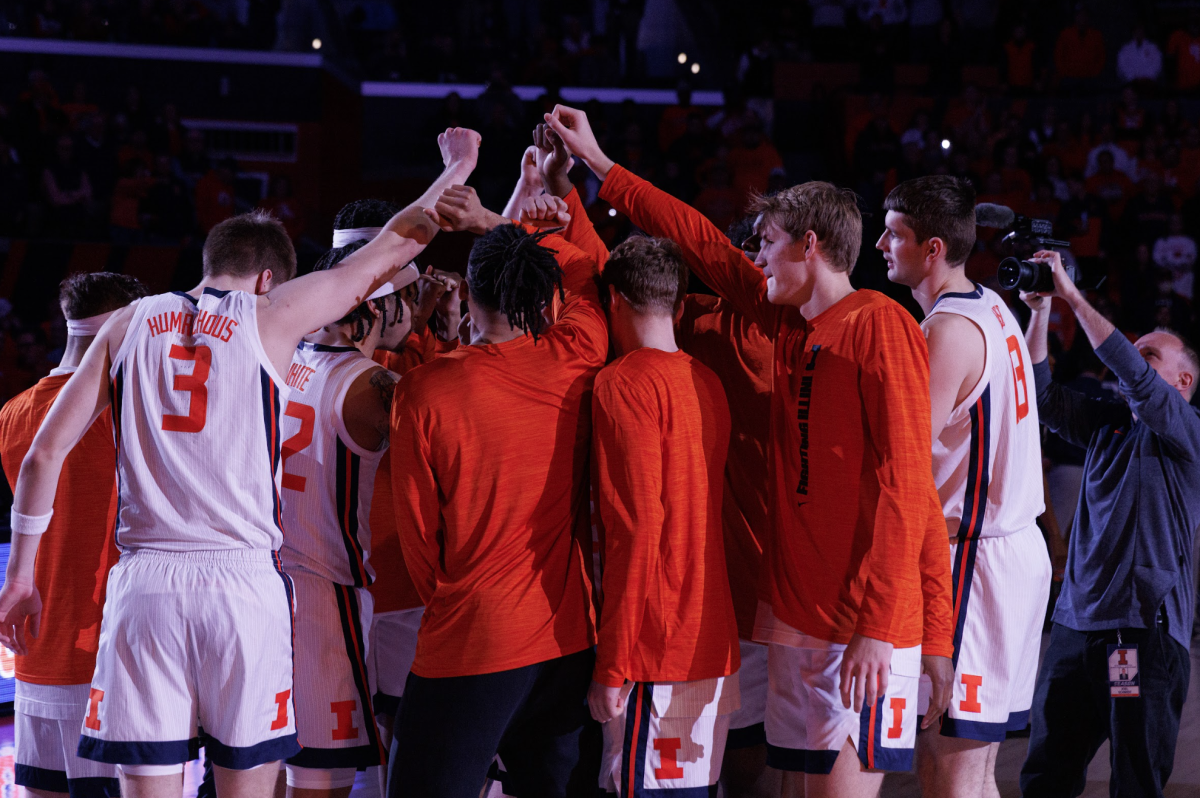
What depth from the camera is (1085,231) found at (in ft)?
37.9

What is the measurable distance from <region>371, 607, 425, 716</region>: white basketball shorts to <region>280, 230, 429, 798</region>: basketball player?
50mm

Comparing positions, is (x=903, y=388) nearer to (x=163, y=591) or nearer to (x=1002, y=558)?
(x=1002, y=558)

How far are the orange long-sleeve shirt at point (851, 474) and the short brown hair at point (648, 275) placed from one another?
38 centimetres

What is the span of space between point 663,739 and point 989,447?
1.34 m

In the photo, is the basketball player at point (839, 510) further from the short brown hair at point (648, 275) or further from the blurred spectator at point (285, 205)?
the blurred spectator at point (285, 205)

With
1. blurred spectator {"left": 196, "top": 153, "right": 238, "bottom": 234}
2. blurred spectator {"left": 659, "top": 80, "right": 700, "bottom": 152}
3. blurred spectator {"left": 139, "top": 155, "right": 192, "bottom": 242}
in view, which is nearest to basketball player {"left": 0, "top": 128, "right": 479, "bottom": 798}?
blurred spectator {"left": 139, "top": 155, "right": 192, "bottom": 242}

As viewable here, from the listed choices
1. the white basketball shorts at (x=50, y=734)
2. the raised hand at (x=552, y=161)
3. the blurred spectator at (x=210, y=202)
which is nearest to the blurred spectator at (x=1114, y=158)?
the blurred spectator at (x=210, y=202)

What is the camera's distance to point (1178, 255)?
11.3 m

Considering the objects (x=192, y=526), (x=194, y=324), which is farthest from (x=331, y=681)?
(x=194, y=324)

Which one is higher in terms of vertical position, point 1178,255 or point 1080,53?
point 1080,53

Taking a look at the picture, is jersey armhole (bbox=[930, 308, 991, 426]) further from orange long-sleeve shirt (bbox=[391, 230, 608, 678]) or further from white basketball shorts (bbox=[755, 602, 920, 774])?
orange long-sleeve shirt (bbox=[391, 230, 608, 678])

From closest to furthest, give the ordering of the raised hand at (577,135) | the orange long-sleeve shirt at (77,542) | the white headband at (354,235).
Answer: the raised hand at (577,135) < the orange long-sleeve shirt at (77,542) < the white headband at (354,235)

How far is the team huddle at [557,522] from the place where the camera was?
2.80 metres

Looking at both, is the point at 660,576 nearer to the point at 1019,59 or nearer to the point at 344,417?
the point at 344,417
